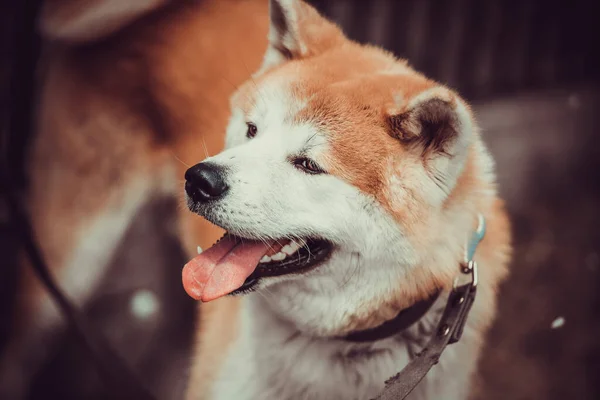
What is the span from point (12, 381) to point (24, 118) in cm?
128

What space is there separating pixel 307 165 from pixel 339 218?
168mm

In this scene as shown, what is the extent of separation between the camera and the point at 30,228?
1.77 meters

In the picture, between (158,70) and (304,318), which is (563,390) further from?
(158,70)

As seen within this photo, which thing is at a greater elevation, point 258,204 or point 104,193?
point 258,204

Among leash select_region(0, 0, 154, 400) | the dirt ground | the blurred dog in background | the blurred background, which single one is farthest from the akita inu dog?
the blurred background

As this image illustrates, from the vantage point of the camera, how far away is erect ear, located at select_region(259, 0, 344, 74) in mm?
1585

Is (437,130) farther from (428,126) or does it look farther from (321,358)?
(321,358)

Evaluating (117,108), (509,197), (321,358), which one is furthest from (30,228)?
(509,197)

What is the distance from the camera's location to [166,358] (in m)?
3.06

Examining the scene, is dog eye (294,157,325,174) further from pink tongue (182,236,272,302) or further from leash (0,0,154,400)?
leash (0,0,154,400)

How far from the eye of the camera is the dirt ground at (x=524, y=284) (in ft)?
8.86

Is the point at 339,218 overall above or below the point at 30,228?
above

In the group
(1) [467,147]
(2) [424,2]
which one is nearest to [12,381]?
(1) [467,147]

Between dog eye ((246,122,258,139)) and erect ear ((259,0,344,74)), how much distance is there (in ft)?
0.97
